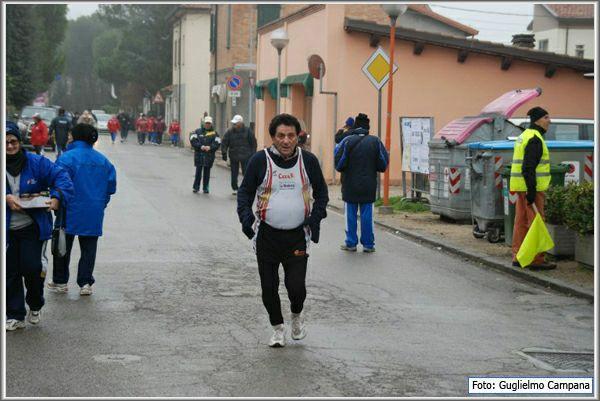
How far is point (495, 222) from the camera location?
14523 millimetres

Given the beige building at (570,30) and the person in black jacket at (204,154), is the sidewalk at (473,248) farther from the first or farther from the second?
the beige building at (570,30)

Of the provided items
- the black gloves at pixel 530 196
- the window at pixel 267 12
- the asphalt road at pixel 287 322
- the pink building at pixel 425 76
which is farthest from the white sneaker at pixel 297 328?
the window at pixel 267 12

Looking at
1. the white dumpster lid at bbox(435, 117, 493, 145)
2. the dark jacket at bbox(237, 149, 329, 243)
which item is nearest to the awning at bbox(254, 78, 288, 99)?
the white dumpster lid at bbox(435, 117, 493, 145)

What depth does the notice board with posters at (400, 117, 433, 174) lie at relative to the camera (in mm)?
19422

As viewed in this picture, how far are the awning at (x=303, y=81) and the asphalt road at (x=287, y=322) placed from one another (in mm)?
14789

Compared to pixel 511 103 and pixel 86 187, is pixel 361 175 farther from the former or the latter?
→ pixel 86 187

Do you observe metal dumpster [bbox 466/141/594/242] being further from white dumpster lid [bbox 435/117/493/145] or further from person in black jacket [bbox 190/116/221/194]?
person in black jacket [bbox 190/116/221/194]

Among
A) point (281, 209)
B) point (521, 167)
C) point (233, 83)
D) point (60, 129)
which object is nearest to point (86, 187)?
point (281, 209)

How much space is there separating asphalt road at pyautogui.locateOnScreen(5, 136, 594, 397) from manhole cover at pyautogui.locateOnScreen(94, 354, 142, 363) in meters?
0.01

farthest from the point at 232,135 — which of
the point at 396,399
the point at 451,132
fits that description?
the point at 396,399

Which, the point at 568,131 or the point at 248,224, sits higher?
Result: the point at 568,131

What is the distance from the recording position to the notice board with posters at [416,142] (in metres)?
19.4

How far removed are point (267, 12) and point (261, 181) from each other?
35339 millimetres

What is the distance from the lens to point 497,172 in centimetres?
1434
